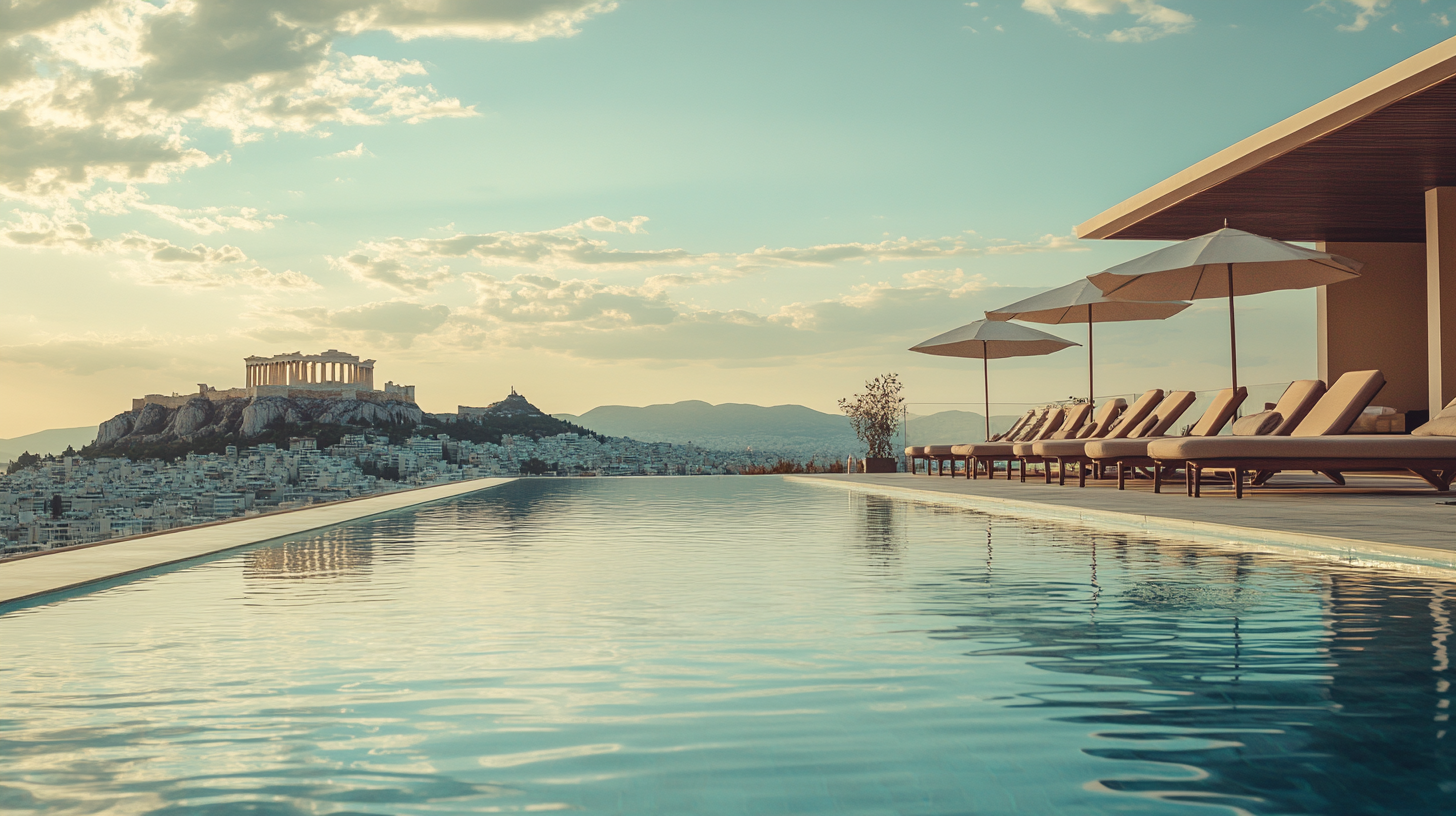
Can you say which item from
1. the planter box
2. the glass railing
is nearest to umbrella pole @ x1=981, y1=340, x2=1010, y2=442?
the glass railing

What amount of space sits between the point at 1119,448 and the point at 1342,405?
2119 mm

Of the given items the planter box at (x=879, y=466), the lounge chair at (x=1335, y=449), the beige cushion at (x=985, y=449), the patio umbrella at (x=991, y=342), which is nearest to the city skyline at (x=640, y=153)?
the patio umbrella at (x=991, y=342)

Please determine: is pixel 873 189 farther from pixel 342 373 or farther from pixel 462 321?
pixel 342 373

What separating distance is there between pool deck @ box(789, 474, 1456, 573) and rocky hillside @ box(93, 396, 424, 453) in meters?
41.5

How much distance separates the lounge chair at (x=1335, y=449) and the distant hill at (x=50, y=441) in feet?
154

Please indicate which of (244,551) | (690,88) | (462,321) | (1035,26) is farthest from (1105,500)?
(462,321)

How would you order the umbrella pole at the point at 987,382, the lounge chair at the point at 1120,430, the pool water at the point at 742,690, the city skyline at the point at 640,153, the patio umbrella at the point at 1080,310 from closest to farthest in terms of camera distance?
the pool water at the point at 742,690 < the lounge chair at the point at 1120,430 < the patio umbrella at the point at 1080,310 < the city skyline at the point at 640,153 < the umbrella pole at the point at 987,382

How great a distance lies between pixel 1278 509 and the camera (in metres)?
8.98

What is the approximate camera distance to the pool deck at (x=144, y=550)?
566 cm

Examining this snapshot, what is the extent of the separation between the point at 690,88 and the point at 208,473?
2291cm

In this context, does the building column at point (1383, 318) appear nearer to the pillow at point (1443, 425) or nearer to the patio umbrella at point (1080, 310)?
the patio umbrella at point (1080, 310)

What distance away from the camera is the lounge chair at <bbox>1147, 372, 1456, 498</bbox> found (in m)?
9.49

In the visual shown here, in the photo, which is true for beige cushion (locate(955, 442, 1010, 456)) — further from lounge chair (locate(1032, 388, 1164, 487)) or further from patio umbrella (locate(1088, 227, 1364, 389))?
patio umbrella (locate(1088, 227, 1364, 389))

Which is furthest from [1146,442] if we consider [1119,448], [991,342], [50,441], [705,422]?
[50,441]
